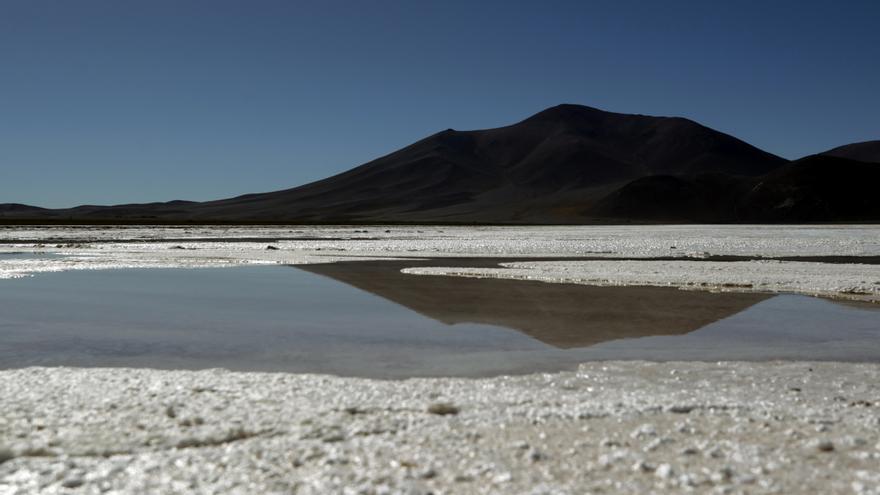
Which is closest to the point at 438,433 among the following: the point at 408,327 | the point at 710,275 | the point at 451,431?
the point at 451,431

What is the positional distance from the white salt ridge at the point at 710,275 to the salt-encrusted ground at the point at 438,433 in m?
8.34

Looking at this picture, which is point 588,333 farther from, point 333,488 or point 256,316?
point 333,488

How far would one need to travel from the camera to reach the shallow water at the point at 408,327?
8.40 m

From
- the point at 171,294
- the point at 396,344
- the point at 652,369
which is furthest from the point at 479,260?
the point at 652,369

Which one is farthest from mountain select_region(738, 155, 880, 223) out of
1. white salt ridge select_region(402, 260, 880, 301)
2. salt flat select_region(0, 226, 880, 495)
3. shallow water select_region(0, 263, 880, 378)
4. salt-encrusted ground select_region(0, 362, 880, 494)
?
salt-encrusted ground select_region(0, 362, 880, 494)

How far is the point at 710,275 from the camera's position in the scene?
1802 centimetres

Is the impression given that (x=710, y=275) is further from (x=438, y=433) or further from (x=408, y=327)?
(x=438, y=433)

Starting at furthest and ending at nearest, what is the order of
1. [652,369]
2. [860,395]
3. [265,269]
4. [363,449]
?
1. [265,269]
2. [652,369]
3. [860,395]
4. [363,449]

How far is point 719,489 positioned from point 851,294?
11.2m

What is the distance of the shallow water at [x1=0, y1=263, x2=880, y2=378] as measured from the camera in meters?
8.40

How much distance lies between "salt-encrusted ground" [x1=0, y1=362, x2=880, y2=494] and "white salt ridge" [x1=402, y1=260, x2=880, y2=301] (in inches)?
328

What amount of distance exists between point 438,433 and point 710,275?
13.9 m

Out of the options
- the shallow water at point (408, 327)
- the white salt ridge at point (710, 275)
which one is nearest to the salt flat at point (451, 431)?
the shallow water at point (408, 327)

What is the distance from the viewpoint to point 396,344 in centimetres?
932
